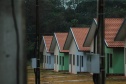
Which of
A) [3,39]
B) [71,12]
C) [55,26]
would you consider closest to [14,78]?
[3,39]

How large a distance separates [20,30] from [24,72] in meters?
0.36

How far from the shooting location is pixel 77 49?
3697 cm

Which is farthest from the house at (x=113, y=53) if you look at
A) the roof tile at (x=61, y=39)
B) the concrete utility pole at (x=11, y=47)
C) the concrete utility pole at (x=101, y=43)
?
the concrete utility pole at (x=11, y=47)

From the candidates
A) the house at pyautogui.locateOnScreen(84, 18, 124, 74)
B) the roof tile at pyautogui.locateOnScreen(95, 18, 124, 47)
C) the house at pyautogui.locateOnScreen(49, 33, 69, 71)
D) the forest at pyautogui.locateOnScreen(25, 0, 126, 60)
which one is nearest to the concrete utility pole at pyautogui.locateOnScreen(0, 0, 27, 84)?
the roof tile at pyautogui.locateOnScreen(95, 18, 124, 47)

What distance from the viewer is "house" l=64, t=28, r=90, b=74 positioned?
121ft

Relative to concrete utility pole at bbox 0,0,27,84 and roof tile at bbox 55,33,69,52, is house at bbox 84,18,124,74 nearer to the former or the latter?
roof tile at bbox 55,33,69,52

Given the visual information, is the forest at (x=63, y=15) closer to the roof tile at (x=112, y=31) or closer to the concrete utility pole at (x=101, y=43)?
the roof tile at (x=112, y=31)

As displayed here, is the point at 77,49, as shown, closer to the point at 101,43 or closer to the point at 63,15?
the point at 101,43

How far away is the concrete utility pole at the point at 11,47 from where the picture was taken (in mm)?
2961

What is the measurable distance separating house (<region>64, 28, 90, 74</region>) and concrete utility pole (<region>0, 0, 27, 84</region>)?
32815 mm

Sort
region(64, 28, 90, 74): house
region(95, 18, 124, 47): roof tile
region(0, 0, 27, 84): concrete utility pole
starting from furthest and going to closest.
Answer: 1. region(64, 28, 90, 74): house
2. region(95, 18, 124, 47): roof tile
3. region(0, 0, 27, 84): concrete utility pole

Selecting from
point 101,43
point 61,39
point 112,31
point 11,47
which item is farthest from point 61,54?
point 11,47

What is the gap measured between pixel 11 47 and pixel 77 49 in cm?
3406

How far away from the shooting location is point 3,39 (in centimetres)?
296
